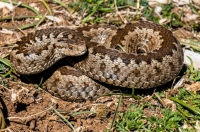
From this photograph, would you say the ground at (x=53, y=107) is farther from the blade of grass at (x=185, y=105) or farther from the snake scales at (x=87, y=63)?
the snake scales at (x=87, y=63)

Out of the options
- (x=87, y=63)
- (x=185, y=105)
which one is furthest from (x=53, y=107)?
(x=185, y=105)

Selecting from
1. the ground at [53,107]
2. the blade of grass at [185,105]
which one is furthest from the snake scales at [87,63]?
the blade of grass at [185,105]

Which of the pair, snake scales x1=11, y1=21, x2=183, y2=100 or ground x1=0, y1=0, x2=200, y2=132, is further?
snake scales x1=11, y1=21, x2=183, y2=100

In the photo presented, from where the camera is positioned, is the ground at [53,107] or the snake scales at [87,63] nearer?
the ground at [53,107]

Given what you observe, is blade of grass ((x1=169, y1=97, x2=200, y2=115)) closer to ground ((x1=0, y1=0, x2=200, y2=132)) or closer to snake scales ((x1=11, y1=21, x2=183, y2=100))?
ground ((x1=0, y1=0, x2=200, y2=132))

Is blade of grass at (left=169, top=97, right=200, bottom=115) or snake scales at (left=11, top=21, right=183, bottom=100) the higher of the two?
snake scales at (left=11, top=21, right=183, bottom=100)

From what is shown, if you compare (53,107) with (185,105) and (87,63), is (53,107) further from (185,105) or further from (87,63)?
(185,105)

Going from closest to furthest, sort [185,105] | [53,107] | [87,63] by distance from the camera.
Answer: [53,107], [185,105], [87,63]

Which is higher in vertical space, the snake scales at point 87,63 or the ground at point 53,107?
the snake scales at point 87,63

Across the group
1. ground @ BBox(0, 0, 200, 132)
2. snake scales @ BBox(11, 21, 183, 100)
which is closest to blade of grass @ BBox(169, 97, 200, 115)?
ground @ BBox(0, 0, 200, 132)

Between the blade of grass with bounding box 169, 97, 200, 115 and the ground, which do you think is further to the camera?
the blade of grass with bounding box 169, 97, 200, 115
